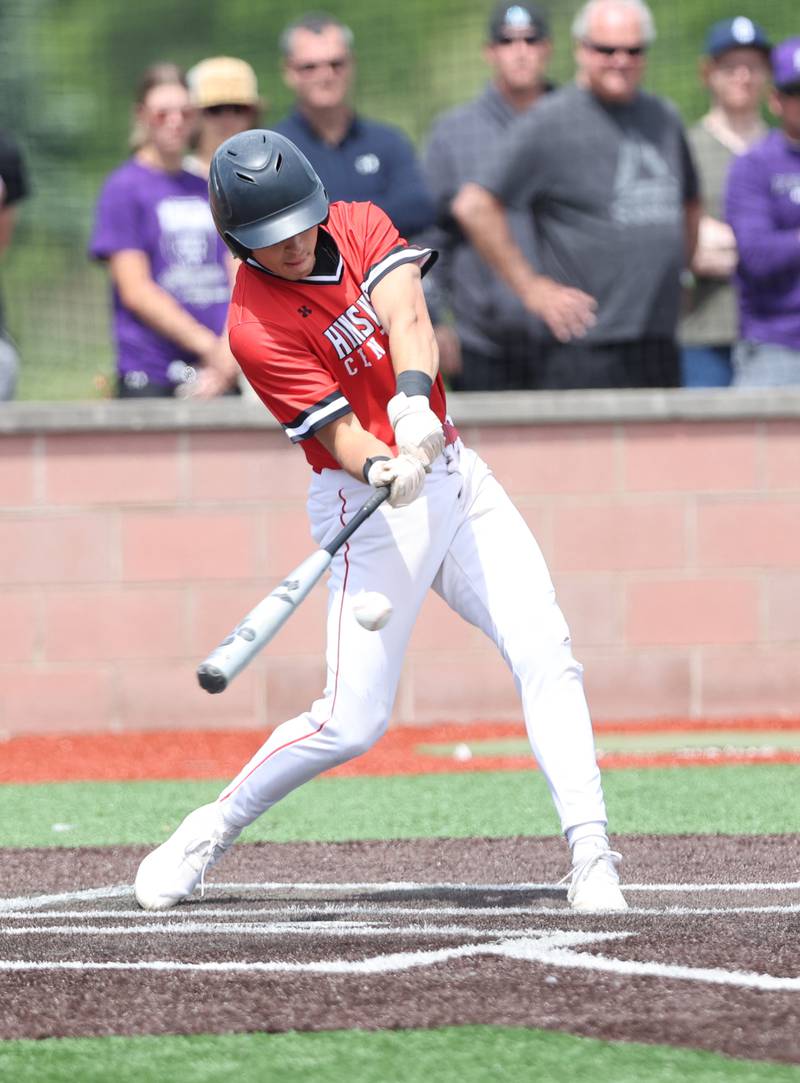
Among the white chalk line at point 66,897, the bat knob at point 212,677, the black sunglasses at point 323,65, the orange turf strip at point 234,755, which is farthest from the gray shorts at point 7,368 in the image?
the bat knob at point 212,677

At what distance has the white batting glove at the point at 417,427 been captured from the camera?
4645 mm

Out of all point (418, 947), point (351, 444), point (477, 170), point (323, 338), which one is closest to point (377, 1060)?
point (418, 947)

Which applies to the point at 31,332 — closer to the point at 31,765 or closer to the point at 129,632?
the point at 129,632

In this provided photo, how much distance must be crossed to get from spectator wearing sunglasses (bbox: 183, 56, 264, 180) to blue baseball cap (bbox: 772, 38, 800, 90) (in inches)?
91.1

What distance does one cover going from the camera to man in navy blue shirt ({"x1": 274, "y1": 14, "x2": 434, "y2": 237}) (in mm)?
8844

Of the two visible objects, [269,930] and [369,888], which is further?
[369,888]

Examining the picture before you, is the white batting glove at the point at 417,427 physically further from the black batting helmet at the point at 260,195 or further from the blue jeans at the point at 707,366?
the blue jeans at the point at 707,366

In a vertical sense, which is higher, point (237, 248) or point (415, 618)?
point (237, 248)

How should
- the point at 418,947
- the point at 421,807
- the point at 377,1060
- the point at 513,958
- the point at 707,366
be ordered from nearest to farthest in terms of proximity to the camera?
the point at 377,1060 < the point at 513,958 < the point at 418,947 < the point at 421,807 < the point at 707,366

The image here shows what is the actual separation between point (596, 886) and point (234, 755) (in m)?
4.15

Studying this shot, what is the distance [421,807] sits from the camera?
708 centimetres

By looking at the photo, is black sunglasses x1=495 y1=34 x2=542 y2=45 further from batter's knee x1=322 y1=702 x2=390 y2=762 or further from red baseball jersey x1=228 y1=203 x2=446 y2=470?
batter's knee x1=322 y1=702 x2=390 y2=762

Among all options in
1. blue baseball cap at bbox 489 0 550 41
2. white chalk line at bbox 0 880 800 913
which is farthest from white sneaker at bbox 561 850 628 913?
blue baseball cap at bbox 489 0 550 41

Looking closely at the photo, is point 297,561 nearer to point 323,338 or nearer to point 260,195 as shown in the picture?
point 323,338
